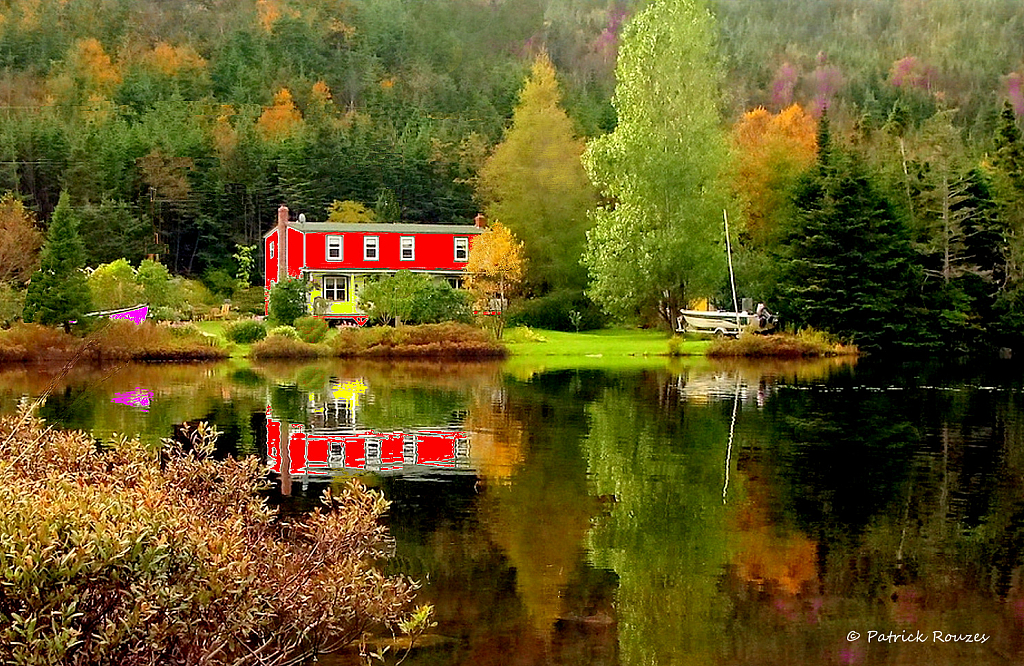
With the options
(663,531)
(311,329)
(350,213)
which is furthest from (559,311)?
(663,531)

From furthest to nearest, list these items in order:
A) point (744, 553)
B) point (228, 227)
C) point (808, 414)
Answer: point (228, 227), point (808, 414), point (744, 553)

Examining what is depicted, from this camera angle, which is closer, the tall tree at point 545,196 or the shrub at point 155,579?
the shrub at point 155,579

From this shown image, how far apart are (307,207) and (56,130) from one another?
1536 centimetres

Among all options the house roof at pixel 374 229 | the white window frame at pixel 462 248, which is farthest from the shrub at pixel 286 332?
the white window frame at pixel 462 248

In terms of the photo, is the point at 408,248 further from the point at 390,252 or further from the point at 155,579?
the point at 155,579

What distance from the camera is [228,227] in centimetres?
7075

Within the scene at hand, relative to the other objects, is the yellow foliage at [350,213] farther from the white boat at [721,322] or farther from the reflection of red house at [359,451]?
the reflection of red house at [359,451]

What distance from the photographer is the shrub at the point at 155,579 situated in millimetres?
5262

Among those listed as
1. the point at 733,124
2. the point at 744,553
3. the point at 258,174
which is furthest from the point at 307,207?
the point at 744,553

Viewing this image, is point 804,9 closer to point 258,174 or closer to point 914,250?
point 258,174

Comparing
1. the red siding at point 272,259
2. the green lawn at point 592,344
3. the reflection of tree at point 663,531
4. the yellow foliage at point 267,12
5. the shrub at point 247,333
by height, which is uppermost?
the yellow foliage at point 267,12

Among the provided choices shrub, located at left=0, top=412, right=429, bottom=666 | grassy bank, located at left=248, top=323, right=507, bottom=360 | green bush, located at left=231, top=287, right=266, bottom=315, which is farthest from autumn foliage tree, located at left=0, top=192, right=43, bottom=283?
shrub, located at left=0, top=412, right=429, bottom=666

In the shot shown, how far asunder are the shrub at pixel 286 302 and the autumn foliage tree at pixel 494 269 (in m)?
7.49

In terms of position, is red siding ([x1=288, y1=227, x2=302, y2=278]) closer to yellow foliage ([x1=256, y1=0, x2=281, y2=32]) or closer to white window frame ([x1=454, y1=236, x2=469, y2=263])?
white window frame ([x1=454, y1=236, x2=469, y2=263])
